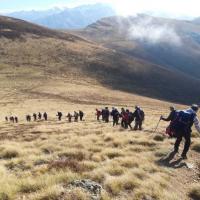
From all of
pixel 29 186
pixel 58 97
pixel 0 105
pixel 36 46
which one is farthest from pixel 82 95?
pixel 29 186

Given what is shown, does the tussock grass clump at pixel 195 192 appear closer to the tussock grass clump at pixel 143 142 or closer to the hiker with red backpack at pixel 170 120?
the hiker with red backpack at pixel 170 120

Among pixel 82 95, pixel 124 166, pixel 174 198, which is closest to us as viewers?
pixel 174 198

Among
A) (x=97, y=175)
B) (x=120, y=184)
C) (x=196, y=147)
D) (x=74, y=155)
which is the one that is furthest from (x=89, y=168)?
(x=196, y=147)

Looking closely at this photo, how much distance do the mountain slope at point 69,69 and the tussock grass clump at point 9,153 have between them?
71.0 m

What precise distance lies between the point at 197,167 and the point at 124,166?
2930mm

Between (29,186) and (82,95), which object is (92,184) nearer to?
(29,186)

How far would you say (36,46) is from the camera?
153 m

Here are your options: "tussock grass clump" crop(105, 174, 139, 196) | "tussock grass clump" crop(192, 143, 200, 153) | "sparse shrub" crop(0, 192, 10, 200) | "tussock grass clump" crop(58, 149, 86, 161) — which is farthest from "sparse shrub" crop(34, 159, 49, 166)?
"tussock grass clump" crop(192, 143, 200, 153)

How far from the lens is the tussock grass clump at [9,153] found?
601 inches

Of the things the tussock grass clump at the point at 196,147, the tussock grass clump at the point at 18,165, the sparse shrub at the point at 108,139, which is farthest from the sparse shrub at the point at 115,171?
the sparse shrub at the point at 108,139

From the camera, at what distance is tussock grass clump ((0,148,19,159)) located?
50.1 ft

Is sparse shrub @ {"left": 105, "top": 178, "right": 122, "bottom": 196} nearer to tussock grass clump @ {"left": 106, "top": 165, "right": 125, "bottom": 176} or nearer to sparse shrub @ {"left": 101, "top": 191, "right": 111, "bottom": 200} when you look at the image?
sparse shrub @ {"left": 101, "top": 191, "right": 111, "bottom": 200}

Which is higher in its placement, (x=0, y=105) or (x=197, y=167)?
(x=197, y=167)

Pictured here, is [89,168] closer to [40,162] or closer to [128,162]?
[128,162]
